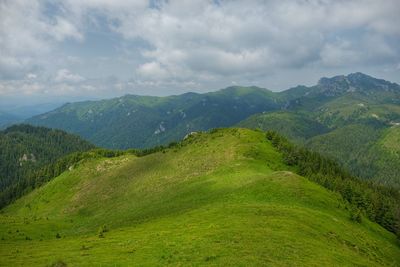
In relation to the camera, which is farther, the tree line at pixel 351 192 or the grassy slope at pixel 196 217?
the tree line at pixel 351 192

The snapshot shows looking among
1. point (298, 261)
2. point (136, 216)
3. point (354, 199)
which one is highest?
point (298, 261)

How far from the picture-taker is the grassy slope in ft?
127

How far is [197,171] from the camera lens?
336 feet

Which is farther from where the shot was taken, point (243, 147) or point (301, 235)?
point (243, 147)

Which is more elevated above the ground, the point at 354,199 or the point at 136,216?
the point at 136,216

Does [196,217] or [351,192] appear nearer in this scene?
[196,217]

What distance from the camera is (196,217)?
2256 inches

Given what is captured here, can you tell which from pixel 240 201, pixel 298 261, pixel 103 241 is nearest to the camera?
pixel 298 261

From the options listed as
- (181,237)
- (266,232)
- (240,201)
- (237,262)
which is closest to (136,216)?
(240,201)

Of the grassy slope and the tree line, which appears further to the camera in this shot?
the tree line

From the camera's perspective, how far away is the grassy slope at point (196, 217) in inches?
1524

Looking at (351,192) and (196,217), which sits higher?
(196,217)

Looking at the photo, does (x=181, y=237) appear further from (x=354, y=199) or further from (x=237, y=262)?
(x=354, y=199)

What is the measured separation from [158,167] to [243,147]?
30256 mm
